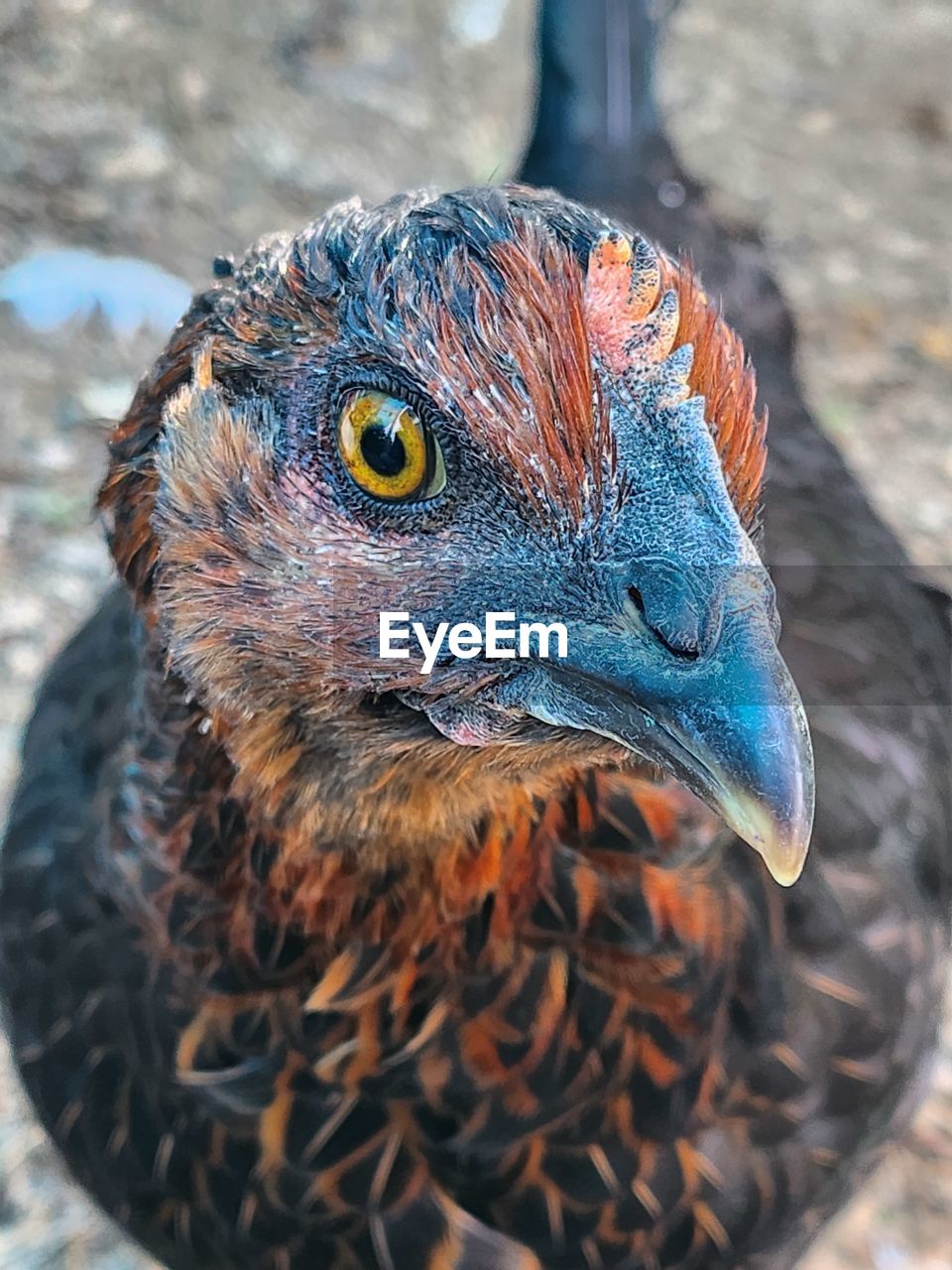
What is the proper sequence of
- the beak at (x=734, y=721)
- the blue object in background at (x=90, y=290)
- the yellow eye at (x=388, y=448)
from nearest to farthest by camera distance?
1. the beak at (x=734, y=721)
2. the yellow eye at (x=388, y=448)
3. the blue object in background at (x=90, y=290)

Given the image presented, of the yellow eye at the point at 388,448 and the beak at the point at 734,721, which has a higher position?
the yellow eye at the point at 388,448

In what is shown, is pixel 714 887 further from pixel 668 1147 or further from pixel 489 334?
pixel 489 334

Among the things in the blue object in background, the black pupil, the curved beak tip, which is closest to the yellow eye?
the black pupil

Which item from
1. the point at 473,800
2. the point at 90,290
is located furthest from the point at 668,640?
the point at 90,290

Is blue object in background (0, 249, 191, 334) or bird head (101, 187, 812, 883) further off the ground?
blue object in background (0, 249, 191, 334)

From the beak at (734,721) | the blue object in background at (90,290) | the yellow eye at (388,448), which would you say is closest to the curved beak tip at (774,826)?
the beak at (734,721)

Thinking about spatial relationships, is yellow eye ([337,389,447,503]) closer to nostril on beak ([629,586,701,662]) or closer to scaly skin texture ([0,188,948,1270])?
scaly skin texture ([0,188,948,1270])

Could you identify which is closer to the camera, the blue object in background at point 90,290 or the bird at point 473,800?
the bird at point 473,800

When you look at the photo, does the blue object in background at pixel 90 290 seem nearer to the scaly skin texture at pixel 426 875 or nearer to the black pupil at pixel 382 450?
the scaly skin texture at pixel 426 875
